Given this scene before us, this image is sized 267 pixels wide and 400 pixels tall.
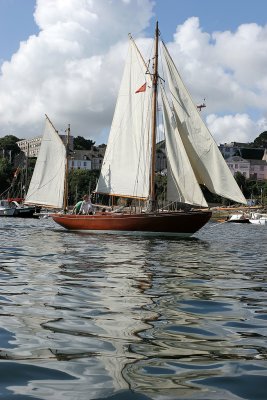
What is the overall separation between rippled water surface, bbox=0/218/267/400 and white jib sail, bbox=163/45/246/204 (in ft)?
64.9

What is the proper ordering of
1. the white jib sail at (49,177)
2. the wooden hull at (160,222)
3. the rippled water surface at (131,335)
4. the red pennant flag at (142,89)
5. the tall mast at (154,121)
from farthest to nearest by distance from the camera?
1. the white jib sail at (49,177)
2. the red pennant flag at (142,89)
3. the tall mast at (154,121)
4. the wooden hull at (160,222)
5. the rippled water surface at (131,335)

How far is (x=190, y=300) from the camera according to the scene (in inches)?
371

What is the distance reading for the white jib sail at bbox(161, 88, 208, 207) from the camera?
3341cm

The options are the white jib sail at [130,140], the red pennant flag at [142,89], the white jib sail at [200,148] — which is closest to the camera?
the white jib sail at [200,148]

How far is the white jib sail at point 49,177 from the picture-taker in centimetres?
4406

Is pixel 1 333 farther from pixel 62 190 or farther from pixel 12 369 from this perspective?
pixel 62 190

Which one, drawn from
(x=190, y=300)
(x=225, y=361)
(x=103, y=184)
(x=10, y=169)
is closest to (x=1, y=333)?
(x=225, y=361)

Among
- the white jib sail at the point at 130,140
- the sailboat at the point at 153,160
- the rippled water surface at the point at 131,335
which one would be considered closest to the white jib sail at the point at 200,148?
the sailboat at the point at 153,160

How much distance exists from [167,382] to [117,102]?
34478 mm

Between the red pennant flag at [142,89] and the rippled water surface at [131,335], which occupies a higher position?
the red pennant flag at [142,89]

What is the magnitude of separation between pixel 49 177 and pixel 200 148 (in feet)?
51.8

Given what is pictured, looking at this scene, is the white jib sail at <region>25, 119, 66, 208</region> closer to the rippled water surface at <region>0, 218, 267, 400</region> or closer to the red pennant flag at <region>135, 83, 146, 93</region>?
Result: the red pennant flag at <region>135, 83, 146, 93</region>

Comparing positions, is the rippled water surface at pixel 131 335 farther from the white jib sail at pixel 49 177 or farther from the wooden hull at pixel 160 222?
the white jib sail at pixel 49 177

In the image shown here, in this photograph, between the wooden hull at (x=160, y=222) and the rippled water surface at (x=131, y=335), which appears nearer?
the rippled water surface at (x=131, y=335)
